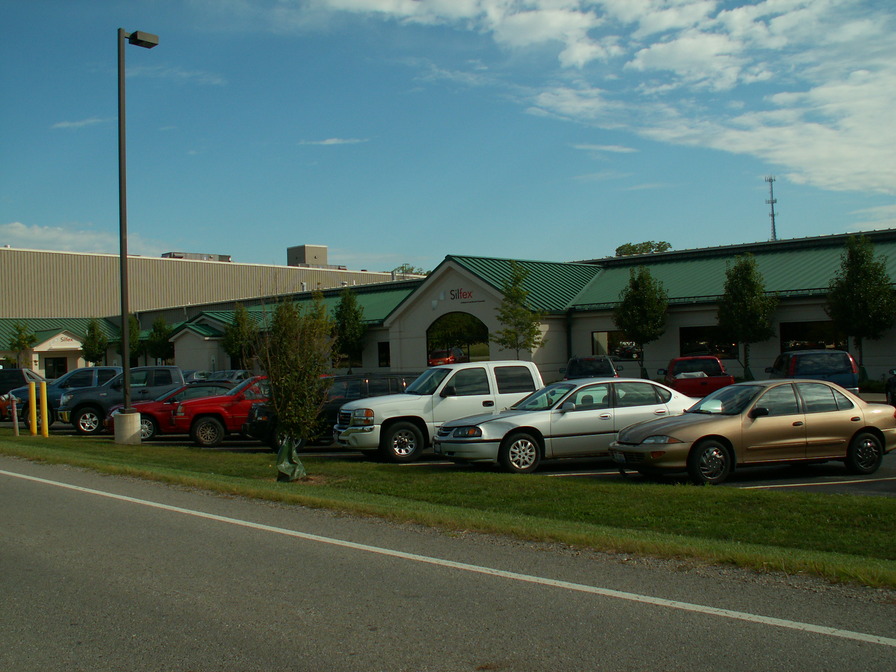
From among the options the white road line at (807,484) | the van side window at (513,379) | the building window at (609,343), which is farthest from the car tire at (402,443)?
the building window at (609,343)

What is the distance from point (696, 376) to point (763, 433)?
15294 mm

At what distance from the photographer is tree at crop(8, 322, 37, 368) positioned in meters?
59.8

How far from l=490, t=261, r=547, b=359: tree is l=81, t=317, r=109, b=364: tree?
1564 inches

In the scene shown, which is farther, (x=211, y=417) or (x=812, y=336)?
(x=812, y=336)

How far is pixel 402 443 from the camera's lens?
15.9m

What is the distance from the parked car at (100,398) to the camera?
24.0 metres

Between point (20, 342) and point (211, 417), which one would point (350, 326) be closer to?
point (211, 417)

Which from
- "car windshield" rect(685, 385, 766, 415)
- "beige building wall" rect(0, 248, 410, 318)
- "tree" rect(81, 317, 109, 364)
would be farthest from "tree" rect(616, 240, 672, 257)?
"car windshield" rect(685, 385, 766, 415)

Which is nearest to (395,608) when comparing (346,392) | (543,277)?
(346,392)

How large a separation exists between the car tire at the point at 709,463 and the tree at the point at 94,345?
59566 millimetres

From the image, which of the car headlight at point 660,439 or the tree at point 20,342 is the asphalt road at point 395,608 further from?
the tree at point 20,342

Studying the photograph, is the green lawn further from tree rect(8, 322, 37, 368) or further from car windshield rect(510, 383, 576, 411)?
tree rect(8, 322, 37, 368)

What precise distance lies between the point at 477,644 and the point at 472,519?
4159 millimetres

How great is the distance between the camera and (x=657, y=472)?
12281 millimetres
